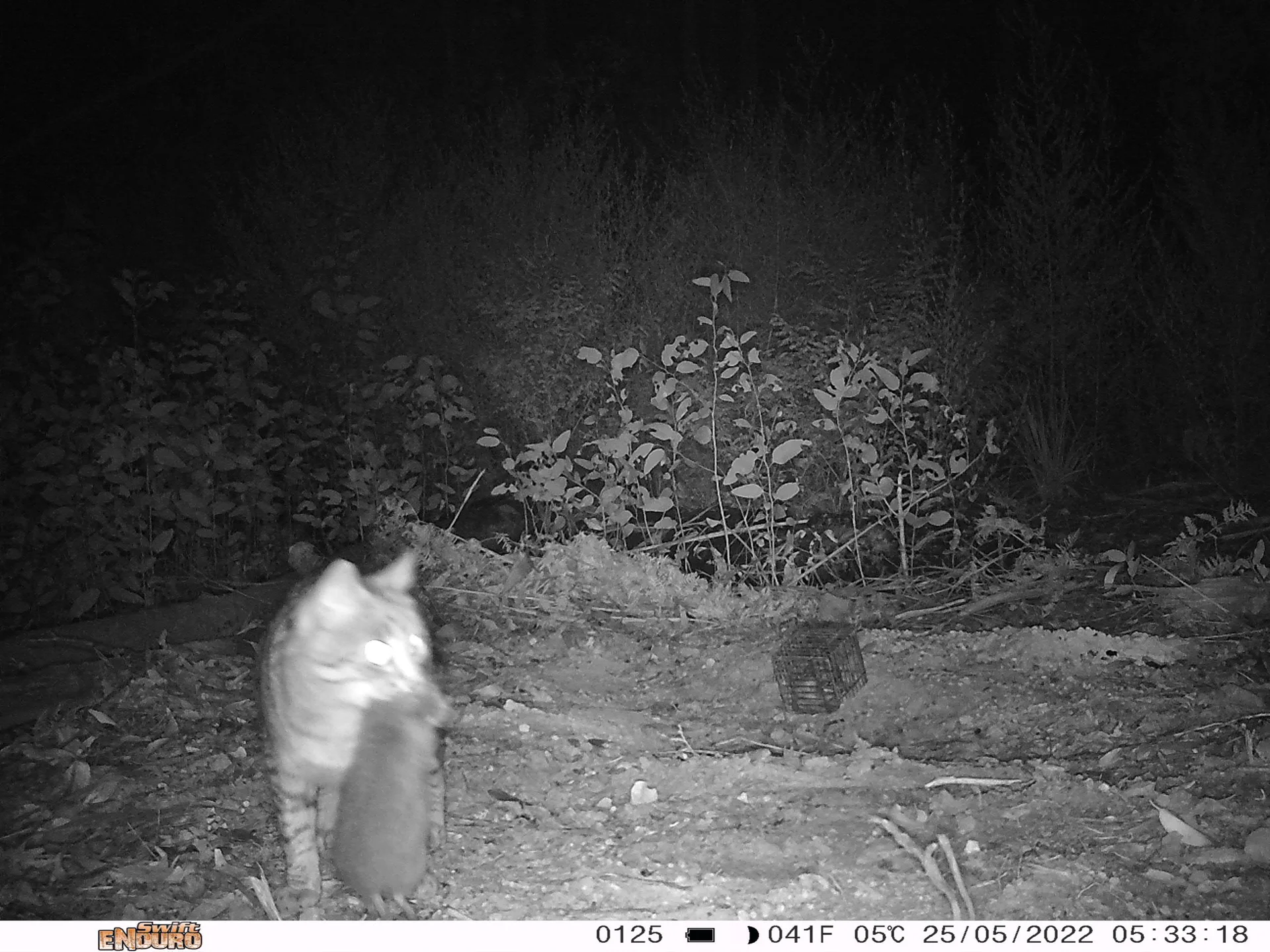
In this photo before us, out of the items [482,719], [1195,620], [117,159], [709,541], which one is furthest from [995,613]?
[117,159]

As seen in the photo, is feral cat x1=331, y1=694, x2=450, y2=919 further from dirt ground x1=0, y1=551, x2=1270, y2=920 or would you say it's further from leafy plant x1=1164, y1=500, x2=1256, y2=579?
leafy plant x1=1164, y1=500, x2=1256, y2=579

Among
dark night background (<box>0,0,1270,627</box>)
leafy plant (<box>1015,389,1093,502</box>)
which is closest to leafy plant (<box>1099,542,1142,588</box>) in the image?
dark night background (<box>0,0,1270,627</box>)

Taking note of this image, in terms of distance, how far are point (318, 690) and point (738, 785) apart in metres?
1.22

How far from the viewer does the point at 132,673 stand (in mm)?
3635

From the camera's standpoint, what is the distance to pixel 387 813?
244cm

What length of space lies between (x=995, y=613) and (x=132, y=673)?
3.34 m

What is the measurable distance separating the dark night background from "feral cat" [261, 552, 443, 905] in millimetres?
2309

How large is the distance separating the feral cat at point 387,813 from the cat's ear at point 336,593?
25 centimetres

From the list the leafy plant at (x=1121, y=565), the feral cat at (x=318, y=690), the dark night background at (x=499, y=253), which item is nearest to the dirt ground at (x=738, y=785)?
the feral cat at (x=318, y=690)

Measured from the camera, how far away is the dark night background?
190 inches

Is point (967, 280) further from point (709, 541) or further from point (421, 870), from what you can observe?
point (421, 870)
